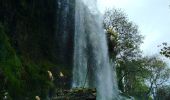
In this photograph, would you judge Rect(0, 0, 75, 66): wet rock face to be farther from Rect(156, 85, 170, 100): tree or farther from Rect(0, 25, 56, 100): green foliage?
Rect(156, 85, 170, 100): tree

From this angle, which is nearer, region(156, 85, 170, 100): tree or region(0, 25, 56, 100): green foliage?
region(0, 25, 56, 100): green foliage

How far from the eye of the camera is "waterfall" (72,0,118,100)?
1412 inches

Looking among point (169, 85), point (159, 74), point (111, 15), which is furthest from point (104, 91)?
point (169, 85)

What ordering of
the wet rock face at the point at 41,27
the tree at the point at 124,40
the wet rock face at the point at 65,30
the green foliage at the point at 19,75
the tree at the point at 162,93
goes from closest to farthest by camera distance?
the green foliage at the point at 19,75 → the wet rock face at the point at 41,27 → the wet rock face at the point at 65,30 → the tree at the point at 124,40 → the tree at the point at 162,93

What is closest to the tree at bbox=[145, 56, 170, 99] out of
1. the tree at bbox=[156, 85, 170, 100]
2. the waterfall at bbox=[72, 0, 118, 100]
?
the tree at bbox=[156, 85, 170, 100]

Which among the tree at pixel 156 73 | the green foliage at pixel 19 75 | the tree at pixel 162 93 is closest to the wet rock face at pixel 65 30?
the green foliage at pixel 19 75

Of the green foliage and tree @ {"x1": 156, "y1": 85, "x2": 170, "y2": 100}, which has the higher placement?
the green foliage

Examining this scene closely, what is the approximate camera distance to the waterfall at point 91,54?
35.9 meters

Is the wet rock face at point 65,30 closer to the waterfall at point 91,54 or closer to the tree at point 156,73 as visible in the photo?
the waterfall at point 91,54

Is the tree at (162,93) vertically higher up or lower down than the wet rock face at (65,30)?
lower down

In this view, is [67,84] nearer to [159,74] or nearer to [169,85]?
[159,74]

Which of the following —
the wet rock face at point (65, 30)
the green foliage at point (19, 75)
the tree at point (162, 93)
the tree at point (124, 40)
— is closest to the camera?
the green foliage at point (19, 75)

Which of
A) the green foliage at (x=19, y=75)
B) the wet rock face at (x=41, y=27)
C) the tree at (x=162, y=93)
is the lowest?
the tree at (x=162, y=93)

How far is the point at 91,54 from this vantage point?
3891cm
